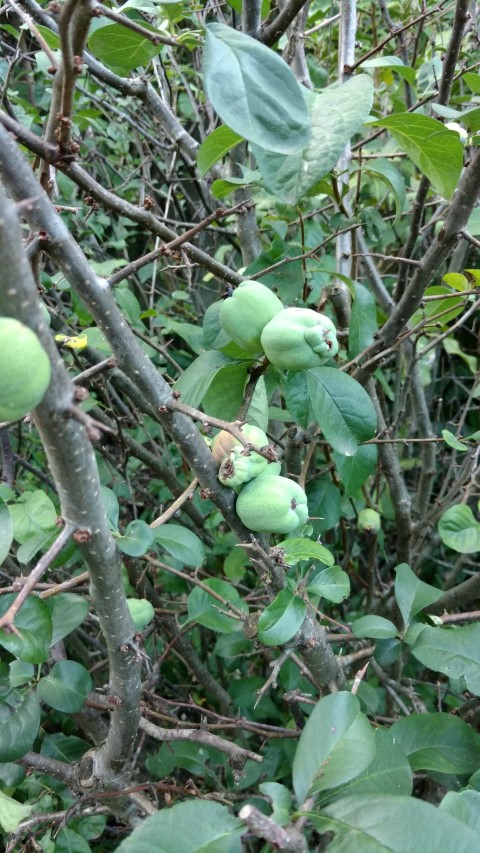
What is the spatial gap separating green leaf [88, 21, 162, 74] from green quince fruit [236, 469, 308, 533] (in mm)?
614

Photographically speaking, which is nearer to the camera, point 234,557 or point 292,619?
point 292,619

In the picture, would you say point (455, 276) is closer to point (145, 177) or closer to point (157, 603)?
point (157, 603)

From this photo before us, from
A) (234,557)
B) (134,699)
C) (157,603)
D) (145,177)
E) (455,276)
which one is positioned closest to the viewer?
(134,699)

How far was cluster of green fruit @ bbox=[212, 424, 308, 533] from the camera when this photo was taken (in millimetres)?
820

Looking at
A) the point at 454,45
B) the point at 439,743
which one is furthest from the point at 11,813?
the point at 454,45

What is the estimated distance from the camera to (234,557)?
1.46 metres

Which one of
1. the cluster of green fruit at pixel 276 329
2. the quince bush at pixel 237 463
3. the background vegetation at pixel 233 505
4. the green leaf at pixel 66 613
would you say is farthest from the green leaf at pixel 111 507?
the cluster of green fruit at pixel 276 329

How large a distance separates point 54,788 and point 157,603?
0.45 meters

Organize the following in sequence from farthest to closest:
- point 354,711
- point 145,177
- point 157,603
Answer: point 145,177 < point 157,603 < point 354,711

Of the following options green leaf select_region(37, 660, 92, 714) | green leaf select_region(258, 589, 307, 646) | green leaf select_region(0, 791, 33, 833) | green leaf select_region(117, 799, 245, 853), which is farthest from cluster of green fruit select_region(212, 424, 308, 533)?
green leaf select_region(0, 791, 33, 833)

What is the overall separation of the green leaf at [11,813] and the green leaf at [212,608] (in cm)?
43

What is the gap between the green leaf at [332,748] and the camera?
707 millimetres

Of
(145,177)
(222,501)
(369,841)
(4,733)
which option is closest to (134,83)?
(145,177)

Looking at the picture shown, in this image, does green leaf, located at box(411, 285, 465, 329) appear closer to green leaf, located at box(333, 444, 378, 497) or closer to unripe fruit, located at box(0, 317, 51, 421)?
green leaf, located at box(333, 444, 378, 497)
